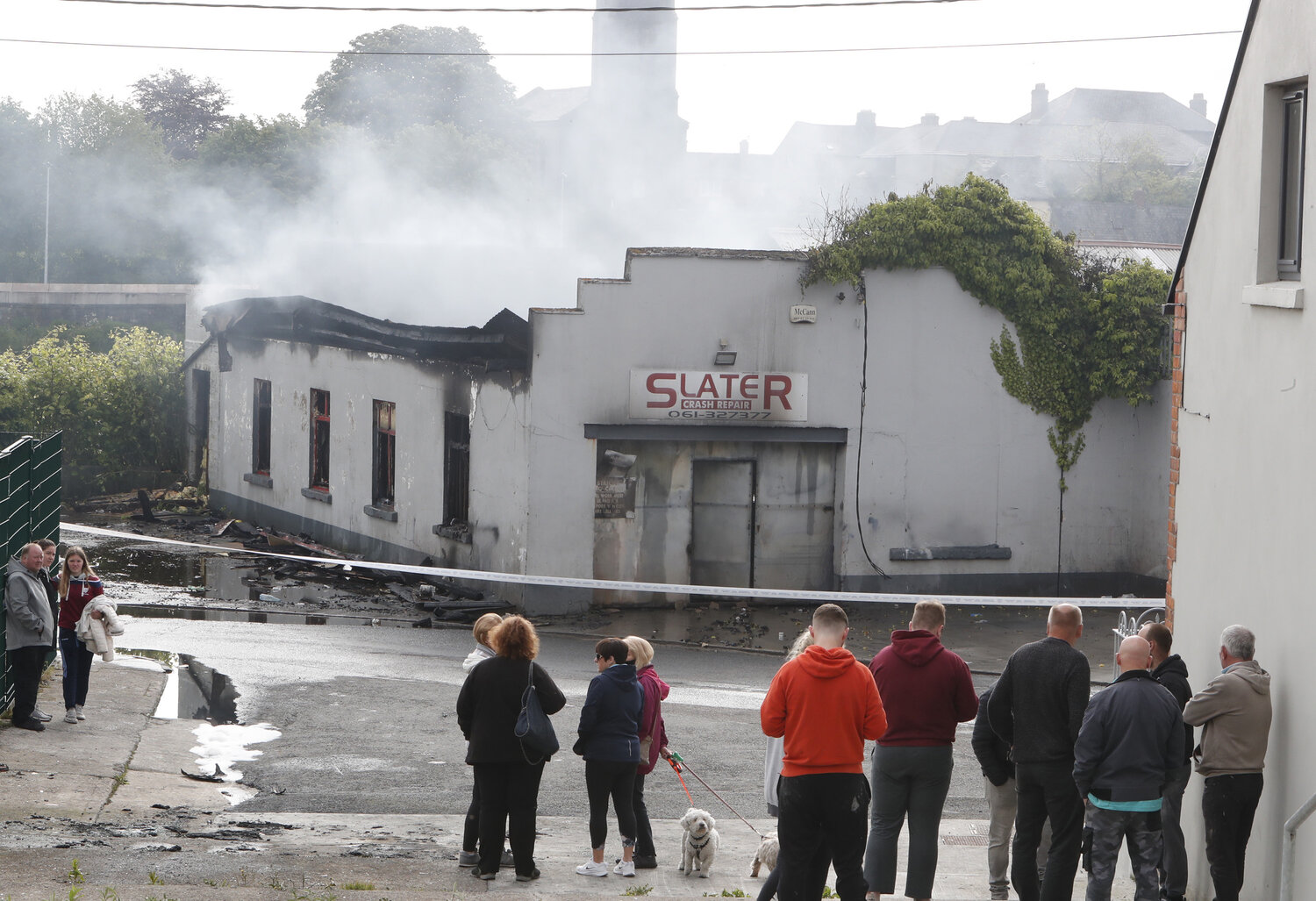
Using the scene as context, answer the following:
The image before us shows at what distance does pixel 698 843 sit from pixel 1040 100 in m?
99.5

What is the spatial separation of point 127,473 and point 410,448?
35.3 ft

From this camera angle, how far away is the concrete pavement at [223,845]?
6.55 m

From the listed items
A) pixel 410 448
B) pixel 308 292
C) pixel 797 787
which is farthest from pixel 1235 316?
pixel 308 292

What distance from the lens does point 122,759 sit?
31.2 ft

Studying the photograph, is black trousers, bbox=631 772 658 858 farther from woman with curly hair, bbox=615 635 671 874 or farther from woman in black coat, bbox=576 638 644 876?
woman in black coat, bbox=576 638 644 876

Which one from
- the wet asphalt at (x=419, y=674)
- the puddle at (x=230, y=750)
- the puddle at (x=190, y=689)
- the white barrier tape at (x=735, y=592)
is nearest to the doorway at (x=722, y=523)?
the white barrier tape at (x=735, y=592)

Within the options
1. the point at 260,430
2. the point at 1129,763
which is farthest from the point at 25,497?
the point at 260,430

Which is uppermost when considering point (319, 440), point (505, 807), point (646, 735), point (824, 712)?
point (319, 440)

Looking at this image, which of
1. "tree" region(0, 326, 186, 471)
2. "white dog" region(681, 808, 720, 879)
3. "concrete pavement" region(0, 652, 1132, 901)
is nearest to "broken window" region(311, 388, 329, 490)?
"tree" region(0, 326, 186, 471)

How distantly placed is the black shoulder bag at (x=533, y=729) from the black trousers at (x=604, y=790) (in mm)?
397

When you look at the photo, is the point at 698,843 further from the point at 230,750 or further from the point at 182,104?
the point at 182,104

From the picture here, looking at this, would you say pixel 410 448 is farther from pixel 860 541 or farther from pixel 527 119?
pixel 527 119

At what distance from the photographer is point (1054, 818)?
652 centimetres

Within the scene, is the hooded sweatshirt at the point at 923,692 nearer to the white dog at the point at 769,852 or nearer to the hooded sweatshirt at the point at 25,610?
the white dog at the point at 769,852
